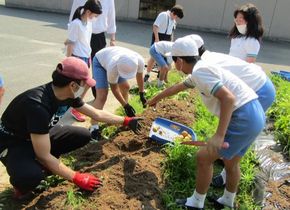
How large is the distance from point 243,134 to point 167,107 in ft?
8.70

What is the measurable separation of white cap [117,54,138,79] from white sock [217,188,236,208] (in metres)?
1.67

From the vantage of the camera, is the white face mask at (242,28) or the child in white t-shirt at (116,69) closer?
the child in white t-shirt at (116,69)

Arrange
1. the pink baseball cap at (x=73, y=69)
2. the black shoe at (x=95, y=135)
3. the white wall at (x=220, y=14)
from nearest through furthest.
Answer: the pink baseball cap at (x=73, y=69)
the black shoe at (x=95, y=135)
the white wall at (x=220, y=14)

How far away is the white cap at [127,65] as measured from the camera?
3973mm

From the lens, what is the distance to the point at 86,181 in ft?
10.4

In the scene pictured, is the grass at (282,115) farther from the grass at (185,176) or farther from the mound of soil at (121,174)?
the mound of soil at (121,174)

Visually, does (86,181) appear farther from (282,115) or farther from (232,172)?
(282,115)

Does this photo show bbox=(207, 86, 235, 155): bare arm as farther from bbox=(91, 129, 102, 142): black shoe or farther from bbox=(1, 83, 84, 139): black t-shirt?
bbox=(91, 129, 102, 142): black shoe

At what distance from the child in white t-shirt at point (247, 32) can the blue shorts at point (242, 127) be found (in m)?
1.89

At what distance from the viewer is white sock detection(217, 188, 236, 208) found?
129 inches

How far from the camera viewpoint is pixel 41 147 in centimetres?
299

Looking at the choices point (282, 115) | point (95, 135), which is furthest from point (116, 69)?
point (282, 115)

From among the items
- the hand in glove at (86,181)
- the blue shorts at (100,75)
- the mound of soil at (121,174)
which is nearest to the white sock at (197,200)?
the mound of soil at (121,174)

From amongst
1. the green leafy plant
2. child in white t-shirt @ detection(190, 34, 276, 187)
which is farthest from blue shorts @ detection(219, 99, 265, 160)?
the green leafy plant
